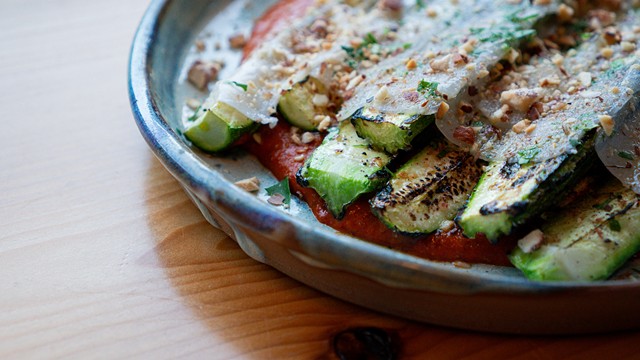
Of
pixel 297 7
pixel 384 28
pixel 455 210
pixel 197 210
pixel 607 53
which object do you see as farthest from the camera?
pixel 297 7

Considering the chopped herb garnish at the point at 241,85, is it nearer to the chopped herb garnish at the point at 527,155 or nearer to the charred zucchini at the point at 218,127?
the charred zucchini at the point at 218,127

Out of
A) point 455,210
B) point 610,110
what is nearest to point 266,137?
point 455,210

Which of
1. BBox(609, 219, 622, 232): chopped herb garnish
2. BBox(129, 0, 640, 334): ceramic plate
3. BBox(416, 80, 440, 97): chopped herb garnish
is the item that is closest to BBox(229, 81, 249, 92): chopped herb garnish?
BBox(129, 0, 640, 334): ceramic plate

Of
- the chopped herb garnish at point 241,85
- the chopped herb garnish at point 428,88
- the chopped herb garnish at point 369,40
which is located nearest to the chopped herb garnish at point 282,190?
the chopped herb garnish at point 241,85

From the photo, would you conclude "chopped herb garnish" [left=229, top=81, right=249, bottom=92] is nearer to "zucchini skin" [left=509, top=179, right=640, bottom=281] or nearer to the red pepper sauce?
the red pepper sauce

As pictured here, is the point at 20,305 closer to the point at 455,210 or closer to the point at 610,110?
the point at 455,210

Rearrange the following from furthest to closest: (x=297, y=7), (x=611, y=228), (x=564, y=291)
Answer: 1. (x=297, y=7)
2. (x=611, y=228)
3. (x=564, y=291)
